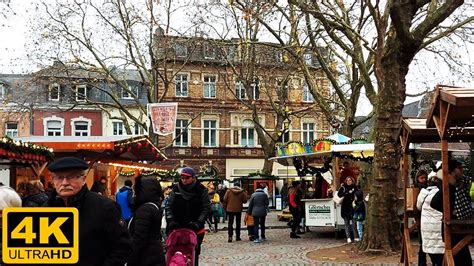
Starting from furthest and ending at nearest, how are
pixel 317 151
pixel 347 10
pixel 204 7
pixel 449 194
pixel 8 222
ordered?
pixel 204 7, pixel 347 10, pixel 317 151, pixel 449 194, pixel 8 222

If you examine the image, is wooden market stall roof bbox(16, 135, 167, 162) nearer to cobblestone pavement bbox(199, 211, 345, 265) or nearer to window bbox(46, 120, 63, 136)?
cobblestone pavement bbox(199, 211, 345, 265)

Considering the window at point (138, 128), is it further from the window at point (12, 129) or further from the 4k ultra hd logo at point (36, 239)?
the 4k ultra hd logo at point (36, 239)

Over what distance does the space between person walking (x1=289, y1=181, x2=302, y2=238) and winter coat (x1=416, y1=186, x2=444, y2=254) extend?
9443 millimetres

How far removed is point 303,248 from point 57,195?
11.7 m

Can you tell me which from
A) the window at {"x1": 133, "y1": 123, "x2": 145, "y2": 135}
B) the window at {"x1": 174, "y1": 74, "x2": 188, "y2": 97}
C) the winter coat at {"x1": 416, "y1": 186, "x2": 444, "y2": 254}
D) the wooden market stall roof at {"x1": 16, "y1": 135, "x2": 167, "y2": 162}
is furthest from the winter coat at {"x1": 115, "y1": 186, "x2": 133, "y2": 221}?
the window at {"x1": 174, "y1": 74, "x2": 188, "y2": 97}

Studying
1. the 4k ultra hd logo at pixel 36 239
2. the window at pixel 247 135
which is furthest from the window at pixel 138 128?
the 4k ultra hd logo at pixel 36 239

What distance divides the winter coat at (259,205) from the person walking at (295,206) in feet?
4.40

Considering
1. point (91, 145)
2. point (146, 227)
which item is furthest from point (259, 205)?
point (146, 227)

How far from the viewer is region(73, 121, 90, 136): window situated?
49344 millimetres

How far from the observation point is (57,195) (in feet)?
13.5

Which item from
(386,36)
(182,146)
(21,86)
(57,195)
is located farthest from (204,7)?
(182,146)

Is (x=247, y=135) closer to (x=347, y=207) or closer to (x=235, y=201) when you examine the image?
(x=235, y=201)

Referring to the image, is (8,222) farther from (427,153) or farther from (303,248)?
(427,153)

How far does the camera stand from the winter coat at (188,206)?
28.1 feet
